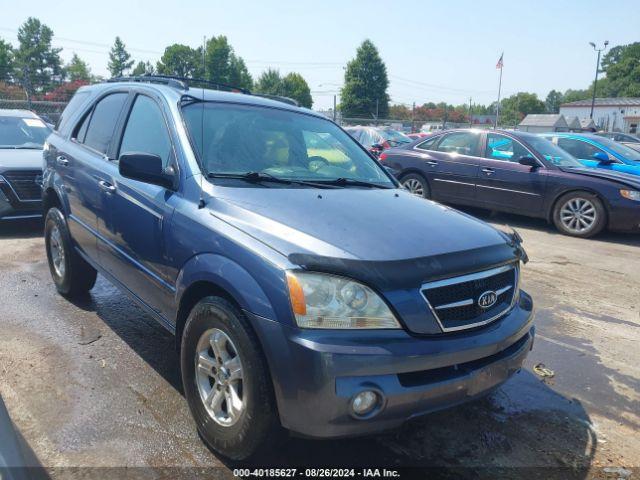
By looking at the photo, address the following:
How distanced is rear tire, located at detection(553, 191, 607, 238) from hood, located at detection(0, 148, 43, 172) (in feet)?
25.5

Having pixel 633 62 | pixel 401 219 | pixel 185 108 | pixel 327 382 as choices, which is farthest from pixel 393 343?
pixel 633 62

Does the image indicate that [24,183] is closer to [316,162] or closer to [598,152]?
[316,162]

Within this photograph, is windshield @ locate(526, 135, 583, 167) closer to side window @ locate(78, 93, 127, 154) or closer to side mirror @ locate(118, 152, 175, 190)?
side window @ locate(78, 93, 127, 154)

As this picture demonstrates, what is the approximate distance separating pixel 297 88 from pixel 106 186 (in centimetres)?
9286

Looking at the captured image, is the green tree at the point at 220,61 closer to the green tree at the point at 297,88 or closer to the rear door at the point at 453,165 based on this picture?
the green tree at the point at 297,88

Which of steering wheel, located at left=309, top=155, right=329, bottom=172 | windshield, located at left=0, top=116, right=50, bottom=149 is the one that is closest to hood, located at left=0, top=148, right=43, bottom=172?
windshield, located at left=0, top=116, right=50, bottom=149

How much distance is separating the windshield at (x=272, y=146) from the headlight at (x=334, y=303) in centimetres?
110

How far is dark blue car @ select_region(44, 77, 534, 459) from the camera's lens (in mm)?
2094

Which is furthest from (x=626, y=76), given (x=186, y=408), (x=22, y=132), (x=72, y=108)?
(x=186, y=408)

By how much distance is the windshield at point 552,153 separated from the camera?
8.43 m

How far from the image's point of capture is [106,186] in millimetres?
3578

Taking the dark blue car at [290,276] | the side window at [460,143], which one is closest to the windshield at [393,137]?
the side window at [460,143]

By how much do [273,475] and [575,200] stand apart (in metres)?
7.19

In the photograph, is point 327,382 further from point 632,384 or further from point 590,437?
point 632,384
